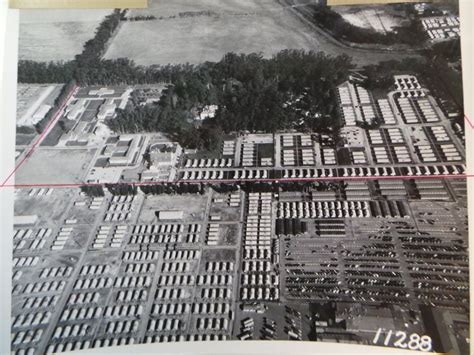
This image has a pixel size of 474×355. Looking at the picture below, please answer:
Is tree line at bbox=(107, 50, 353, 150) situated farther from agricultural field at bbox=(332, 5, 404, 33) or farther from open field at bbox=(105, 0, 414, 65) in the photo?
agricultural field at bbox=(332, 5, 404, 33)

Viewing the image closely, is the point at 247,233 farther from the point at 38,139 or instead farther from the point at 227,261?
the point at 38,139

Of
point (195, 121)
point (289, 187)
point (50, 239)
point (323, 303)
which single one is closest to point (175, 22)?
point (195, 121)

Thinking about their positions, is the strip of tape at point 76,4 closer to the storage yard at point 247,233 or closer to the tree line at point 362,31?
the storage yard at point 247,233

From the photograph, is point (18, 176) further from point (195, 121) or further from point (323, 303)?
point (323, 303)

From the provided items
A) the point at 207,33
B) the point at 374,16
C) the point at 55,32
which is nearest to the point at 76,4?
the point at 55,32

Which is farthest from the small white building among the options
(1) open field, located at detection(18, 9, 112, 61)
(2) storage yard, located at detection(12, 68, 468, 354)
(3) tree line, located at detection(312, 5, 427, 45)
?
(3) tree line, located at detection(312, 5, 427, 45)
